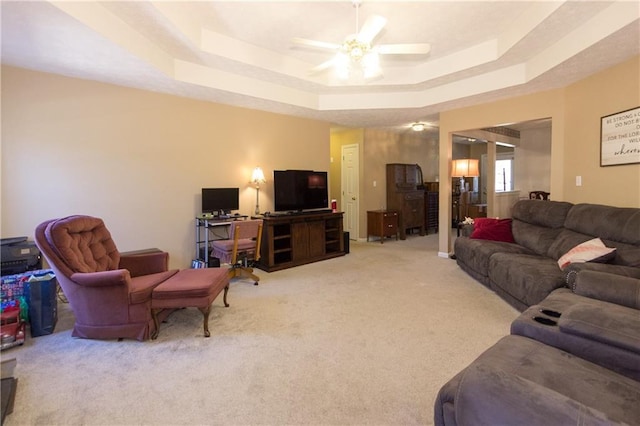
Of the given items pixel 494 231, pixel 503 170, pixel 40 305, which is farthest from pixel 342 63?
pixel 503 170

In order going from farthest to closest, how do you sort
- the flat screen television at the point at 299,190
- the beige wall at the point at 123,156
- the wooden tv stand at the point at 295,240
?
the flat screen television at the point at 299,190 < the wooden tv stand at the point at 295,240 < the beige wall at the point at 123,156

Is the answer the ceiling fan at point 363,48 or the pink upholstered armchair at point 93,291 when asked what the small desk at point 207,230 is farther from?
the ceiling fan at point 363,48

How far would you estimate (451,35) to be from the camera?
3.62 m

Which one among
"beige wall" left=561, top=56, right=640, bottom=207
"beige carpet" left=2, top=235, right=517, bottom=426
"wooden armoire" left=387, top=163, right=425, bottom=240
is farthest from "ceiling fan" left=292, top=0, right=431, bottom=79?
"wooden armoire" left=387, top=163, right=425, bottom=240

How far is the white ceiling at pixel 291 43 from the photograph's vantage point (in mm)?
2691

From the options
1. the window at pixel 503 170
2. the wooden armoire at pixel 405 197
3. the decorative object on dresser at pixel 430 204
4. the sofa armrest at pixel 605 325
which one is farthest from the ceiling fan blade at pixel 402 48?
the window at pixel 503 170

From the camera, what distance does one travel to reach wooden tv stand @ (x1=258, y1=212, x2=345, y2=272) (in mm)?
4785

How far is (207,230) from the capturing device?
172 inches

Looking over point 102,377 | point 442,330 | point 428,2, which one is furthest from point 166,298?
Answer: point 428,2

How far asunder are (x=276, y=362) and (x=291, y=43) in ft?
10.5

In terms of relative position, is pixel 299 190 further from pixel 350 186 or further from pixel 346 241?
pixel 350 186

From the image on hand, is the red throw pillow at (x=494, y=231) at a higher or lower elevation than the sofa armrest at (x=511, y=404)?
higher

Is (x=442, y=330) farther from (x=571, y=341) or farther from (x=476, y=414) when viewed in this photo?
(x=476, y=414)

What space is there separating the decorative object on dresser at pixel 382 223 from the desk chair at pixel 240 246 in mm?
3371
